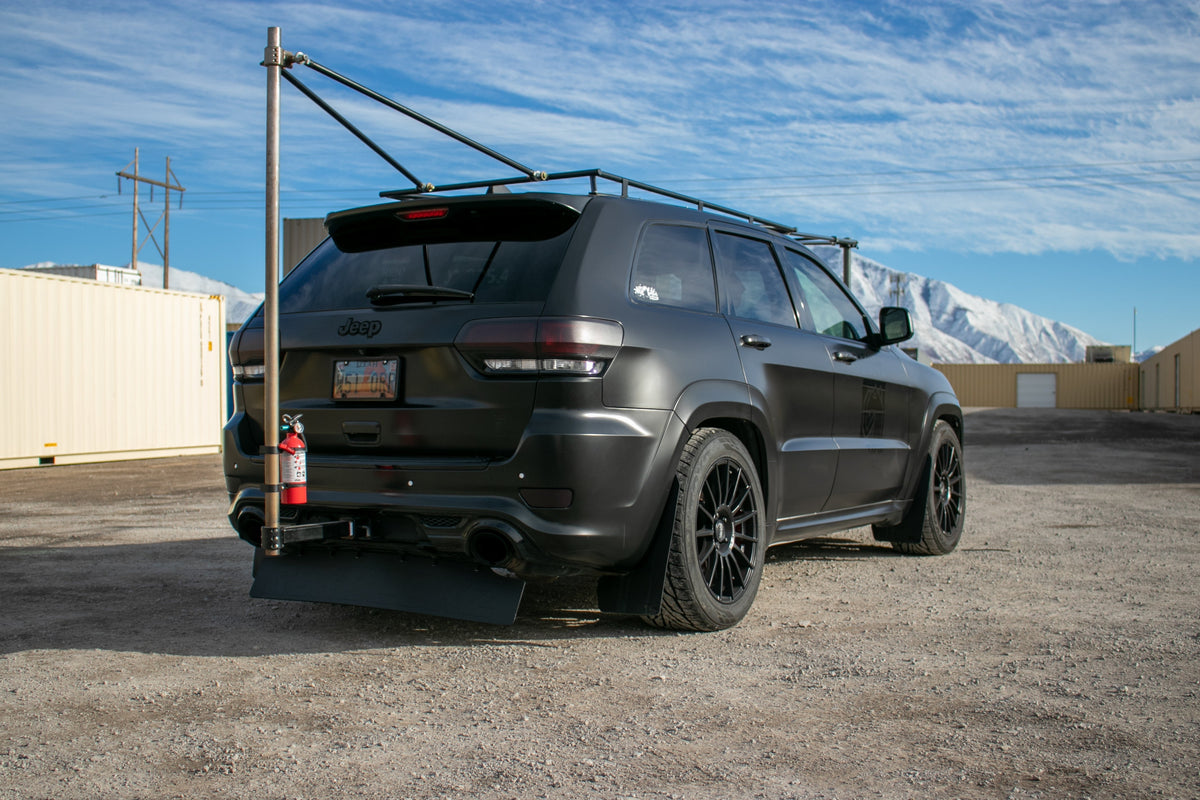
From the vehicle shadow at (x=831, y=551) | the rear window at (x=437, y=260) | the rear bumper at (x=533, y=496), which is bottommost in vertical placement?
the vehicle shadow at (x=831, y=551)

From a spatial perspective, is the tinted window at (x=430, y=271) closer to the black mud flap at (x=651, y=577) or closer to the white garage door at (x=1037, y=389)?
the black mud flap at (x=651, y=577)

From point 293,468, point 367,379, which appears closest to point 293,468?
point 293,468

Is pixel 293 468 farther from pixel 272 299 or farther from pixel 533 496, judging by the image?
pixel 533 496

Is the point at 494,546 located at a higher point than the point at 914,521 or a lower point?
higher

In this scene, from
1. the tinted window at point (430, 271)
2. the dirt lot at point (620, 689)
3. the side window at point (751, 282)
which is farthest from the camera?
the side window at point (751, 282)

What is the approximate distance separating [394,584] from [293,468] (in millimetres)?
601

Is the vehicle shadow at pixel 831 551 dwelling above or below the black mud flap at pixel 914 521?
below

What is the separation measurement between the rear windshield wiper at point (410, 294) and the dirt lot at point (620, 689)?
4.39 ft

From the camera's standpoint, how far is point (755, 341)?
186 inches

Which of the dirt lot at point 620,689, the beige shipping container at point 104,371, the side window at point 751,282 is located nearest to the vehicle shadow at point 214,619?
the dirt lot at point 620,689

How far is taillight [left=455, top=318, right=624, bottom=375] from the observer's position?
378cm

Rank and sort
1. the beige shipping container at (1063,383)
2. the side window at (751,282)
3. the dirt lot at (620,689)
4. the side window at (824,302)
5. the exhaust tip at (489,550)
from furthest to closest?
1. the beige shipping container at (1063,383)
2. the side window at (824,302)
3. the side window at (751,282)
4. the exhaust tip at (489,550)
5. the dirt lot at (620,689)

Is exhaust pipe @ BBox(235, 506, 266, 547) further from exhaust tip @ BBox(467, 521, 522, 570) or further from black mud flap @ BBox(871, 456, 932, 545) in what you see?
black mud flap @ BBox(871, 456, 932, 545)

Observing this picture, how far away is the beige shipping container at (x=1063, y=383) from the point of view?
6644cm
